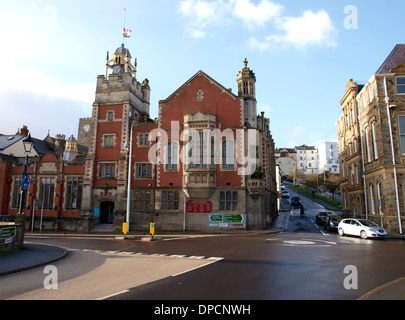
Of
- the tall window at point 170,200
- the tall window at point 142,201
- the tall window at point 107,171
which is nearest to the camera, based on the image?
the tall window at point 170,200

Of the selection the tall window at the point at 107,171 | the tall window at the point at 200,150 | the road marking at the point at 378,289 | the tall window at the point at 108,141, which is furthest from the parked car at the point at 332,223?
the tall window at the point at 108,141

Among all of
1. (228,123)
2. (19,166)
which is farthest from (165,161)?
(19,166)

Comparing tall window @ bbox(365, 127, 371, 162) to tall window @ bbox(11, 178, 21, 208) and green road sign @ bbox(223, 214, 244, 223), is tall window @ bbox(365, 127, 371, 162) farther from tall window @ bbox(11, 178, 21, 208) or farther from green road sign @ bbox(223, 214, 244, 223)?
tall window @ bbox(11, 178, 21, 208)

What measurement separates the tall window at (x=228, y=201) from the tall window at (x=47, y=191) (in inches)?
807

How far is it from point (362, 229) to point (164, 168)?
19.2 m

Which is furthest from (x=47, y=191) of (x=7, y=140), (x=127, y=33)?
(x=127, y=33)

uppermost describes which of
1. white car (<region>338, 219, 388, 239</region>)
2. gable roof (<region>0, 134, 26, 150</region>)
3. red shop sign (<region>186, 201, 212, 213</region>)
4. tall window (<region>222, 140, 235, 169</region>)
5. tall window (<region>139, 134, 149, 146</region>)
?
gable roof (<region>0, 134, 26, 150</region>)

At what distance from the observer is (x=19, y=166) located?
36.4m

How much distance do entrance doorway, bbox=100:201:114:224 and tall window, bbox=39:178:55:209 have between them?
6.42 m

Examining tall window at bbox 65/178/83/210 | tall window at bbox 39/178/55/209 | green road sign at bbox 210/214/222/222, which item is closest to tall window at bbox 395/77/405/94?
green road sign at bbox 210/214/222/222

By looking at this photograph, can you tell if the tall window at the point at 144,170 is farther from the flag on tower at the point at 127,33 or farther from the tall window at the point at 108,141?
the flag on tower at the point at 127,33

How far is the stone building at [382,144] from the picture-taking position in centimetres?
2517

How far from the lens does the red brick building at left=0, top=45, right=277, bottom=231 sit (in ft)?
96.2
